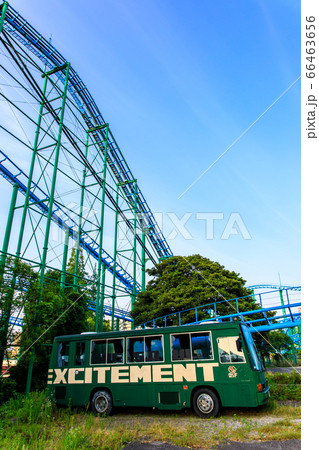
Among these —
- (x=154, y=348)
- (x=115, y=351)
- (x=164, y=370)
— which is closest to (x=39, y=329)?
(x=115, y=351)

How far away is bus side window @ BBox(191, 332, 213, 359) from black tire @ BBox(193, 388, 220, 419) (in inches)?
32.8

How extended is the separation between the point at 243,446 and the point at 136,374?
4072 millimetres

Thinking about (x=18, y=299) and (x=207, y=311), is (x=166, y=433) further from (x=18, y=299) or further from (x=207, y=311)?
(x=207, y=311)

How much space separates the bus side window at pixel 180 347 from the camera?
8422 millimetres

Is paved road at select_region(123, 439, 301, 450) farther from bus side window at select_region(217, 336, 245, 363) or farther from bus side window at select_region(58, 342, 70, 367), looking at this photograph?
bus side window at select_region(58, 342, 70, 367)

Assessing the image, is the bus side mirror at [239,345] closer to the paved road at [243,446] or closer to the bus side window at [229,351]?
the bus side window at [229,351]

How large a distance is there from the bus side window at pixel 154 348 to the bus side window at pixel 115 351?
2.75 ft

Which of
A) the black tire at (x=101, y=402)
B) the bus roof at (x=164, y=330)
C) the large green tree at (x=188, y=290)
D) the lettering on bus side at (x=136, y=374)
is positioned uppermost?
the large green tree at (x=188, y=290)

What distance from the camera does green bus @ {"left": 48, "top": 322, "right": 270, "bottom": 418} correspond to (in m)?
7.77

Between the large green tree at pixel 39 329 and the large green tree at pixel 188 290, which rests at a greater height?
the large green tree at pixel 188 290

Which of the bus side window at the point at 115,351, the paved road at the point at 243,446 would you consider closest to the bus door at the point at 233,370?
the paved road at the point at 243,446

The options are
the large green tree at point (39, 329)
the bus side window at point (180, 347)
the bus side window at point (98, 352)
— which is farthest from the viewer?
the large green tree at point (39, 329)

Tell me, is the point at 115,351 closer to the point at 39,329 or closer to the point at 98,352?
the point at 98,352

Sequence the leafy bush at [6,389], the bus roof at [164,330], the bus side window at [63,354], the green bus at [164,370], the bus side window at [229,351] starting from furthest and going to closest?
1. the bus side window at [63,354]
2. the leafy bush at [6,389]
3. the bus roof at [164,330]
4. the bus side window at [229,351]
5. the green bus at [164,370]
